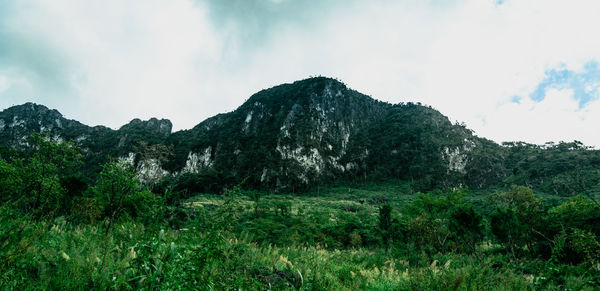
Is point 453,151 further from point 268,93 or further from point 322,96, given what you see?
point 268,93

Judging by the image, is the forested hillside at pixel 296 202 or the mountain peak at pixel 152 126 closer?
the forested hillside at pixel 296 202

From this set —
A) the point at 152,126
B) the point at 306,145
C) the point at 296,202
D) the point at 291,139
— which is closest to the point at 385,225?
the point at 296,202

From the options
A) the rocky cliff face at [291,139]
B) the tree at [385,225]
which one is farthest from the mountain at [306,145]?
the tree at [385,225]

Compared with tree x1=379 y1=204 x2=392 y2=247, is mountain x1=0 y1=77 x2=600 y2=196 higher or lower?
higher

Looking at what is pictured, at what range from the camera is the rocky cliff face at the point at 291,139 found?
131250 mm

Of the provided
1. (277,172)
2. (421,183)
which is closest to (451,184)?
(421,183)

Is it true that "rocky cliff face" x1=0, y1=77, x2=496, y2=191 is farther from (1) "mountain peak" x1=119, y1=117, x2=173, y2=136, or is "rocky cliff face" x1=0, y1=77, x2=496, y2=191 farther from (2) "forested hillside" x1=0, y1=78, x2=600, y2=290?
(2) "forested hillside" x1=0, y1=78, x2=600, y2=290

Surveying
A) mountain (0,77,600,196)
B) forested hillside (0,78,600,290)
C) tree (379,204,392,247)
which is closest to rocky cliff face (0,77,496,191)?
mountain (0,77,600,196)

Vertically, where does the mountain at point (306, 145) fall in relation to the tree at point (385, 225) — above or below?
above

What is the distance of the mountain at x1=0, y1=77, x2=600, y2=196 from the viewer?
118931mm

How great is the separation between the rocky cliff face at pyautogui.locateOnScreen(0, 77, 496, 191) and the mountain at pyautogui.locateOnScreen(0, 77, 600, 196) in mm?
613

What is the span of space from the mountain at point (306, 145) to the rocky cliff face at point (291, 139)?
613 millimetres

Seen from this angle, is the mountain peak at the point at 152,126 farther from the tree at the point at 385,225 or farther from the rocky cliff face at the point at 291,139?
the tree at the point at 385,225

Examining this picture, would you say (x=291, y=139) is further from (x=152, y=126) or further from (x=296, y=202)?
(x=152, y=126)
